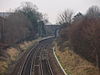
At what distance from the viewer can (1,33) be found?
49.8 m

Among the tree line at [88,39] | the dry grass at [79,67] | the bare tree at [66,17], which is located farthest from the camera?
the bare tree at [66,17]

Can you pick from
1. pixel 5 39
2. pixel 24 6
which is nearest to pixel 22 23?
pixel 5 39

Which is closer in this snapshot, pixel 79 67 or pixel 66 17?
pixel 79 67

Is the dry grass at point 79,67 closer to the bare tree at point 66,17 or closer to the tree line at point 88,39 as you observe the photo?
the tree line at point 88,39

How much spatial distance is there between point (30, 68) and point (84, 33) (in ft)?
29.2

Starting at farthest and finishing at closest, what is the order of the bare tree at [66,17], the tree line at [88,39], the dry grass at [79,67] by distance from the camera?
the bare tree at [66,17]
the tree line at [88,39]
the dry grass at [79,67]

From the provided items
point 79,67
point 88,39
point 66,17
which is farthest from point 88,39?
point 66,17

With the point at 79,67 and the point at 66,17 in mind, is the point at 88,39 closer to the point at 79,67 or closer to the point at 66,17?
the point at 79,67

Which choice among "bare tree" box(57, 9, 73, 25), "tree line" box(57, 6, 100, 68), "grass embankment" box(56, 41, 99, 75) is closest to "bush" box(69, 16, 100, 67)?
"tree line" box(57, 6, 100, 68)

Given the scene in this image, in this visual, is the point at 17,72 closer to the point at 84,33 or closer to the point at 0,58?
the point at 0,58

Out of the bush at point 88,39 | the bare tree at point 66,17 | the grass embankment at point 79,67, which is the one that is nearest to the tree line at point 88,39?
the bush at point 88,39

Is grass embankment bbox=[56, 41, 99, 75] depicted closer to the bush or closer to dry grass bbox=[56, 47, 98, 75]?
dry grass bbox=[56, 47, 98, 75]

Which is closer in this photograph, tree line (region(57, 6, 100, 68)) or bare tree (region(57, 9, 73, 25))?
tree line (region(57, 6, 100, 68))

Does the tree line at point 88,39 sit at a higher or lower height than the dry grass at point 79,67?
higher
